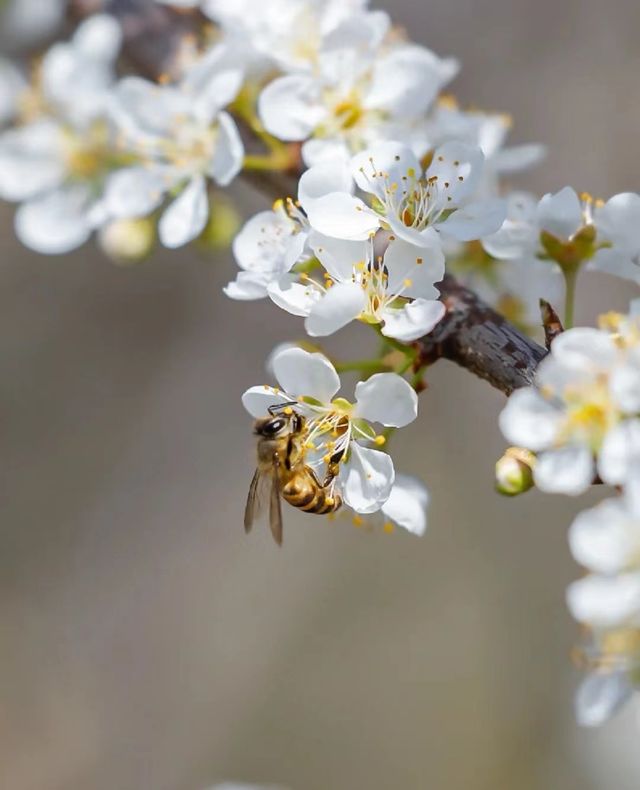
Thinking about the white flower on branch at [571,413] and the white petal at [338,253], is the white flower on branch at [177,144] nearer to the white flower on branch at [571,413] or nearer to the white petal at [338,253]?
the white petal at [338,253]

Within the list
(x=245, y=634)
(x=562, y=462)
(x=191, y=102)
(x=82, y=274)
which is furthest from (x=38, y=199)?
(x=245, y=634)

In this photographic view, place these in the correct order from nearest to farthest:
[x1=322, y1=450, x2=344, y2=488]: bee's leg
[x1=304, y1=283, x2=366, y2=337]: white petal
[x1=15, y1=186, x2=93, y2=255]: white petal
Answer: [x1=304, y1=283, x2=366, y2=337]: white petal
[x1=322, y1=450, x2=344, y2=488]: bee's leg
[x1=15, y1=186, x2=93, y2=255]: white petal

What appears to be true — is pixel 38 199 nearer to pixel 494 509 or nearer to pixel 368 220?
pixel 368 220

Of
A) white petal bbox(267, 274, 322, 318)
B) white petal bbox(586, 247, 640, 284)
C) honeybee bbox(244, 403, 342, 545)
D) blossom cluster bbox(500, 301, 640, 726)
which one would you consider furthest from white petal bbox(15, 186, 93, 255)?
blossom cluster bbox(500, 301, 640, 726)

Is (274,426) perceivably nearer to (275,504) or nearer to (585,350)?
(275,504)

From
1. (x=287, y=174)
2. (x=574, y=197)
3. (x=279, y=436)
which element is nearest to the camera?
(x=574, y=197)

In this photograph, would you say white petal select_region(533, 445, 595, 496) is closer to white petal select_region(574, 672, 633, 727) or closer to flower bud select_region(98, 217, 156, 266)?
white petal select_region(574, 672, 633, 727)
